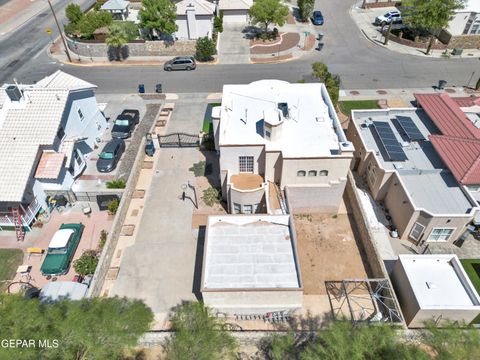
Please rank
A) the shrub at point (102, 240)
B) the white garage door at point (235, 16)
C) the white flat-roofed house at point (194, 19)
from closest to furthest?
1. the shrub at point (102, 240)
2. the white flat-roofed house at point (194, 19)
3. the white garage door at point (235, 16)

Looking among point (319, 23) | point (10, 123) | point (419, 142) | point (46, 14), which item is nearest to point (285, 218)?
point (419, 142)

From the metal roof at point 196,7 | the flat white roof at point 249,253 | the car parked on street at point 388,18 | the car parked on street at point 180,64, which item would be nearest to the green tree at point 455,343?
the flat white roof at point 249,253

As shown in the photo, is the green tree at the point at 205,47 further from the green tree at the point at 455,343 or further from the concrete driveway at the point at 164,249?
the green tree at the point at 455,343

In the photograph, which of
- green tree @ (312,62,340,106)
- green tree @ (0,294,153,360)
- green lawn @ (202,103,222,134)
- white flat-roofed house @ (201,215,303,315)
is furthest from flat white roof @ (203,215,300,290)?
green tree @ (312,62,340,106)

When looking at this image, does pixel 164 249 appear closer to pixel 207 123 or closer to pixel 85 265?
pixel 85 265

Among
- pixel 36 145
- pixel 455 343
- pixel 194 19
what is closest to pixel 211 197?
pixel 36 145
